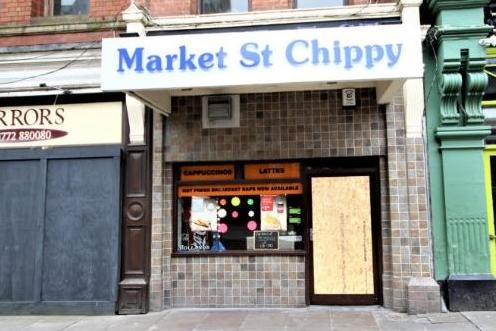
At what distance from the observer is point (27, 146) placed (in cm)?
860

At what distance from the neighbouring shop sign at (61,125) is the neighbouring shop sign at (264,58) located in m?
1.77

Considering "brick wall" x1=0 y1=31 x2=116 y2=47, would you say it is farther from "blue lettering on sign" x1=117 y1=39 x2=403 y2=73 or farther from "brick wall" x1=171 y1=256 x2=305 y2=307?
"brick wall" x1=171 y1=256 x2=305 y2=307

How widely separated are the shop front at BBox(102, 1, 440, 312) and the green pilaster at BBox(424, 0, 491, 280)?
27cm

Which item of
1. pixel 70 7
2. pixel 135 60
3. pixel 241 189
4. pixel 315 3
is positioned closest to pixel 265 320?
pixel 241 189

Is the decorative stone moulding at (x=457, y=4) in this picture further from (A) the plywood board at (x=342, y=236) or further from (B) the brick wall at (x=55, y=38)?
(B) the brick wall at (x=55, y=38)

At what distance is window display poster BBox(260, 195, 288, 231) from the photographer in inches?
330

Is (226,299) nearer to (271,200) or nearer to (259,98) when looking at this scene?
(271,200)

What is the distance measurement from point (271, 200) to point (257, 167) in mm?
592

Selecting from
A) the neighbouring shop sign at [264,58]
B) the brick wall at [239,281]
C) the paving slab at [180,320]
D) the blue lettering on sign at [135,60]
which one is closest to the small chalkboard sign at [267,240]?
the brick wall at [239,281]

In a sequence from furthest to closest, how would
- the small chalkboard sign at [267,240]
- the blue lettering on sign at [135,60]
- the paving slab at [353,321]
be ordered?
the small chalkboard sign at [267,240] → the paving slab at [353,321] → the blue lettering on sign at [135,60]

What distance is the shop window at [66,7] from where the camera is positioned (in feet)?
30.3

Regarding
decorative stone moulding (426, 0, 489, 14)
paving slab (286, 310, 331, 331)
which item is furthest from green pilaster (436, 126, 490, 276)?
paving slab (286, 310, 331, 331)

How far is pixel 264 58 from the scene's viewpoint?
261 inches

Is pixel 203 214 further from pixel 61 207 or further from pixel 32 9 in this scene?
pixel 32 9
